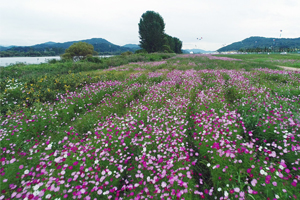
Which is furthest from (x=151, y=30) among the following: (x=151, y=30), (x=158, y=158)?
(x=158, y=158)

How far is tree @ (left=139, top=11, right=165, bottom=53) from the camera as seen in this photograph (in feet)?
162

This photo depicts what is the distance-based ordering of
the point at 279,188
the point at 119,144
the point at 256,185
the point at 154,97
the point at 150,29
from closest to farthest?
the point at 279,188 < the point at 256,185 < the point at 119,144 < the point at 154,97 < the point at 150,29

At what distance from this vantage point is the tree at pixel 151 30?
4925cm

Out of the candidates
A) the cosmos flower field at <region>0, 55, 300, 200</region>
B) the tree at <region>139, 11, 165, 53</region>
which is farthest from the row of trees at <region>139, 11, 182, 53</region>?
the cosmos flower field at <region>0, 55, 300, 200</region>

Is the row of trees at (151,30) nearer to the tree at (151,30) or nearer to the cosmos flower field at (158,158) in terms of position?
the tree at (151,30)

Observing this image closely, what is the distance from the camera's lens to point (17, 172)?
3191 millimetres

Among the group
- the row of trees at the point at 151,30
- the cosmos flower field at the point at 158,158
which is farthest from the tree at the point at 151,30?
the cosmos flower field at the point at 158,158

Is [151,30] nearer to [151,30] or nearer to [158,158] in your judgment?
[151,30]

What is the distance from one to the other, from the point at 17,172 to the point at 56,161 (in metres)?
1.05

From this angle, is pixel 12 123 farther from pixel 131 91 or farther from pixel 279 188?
pixel 279 188

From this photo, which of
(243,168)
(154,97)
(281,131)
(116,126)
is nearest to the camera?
(243,168)

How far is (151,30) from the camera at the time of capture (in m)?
49.6

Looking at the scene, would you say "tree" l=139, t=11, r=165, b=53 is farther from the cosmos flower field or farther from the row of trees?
the cosmos flower field

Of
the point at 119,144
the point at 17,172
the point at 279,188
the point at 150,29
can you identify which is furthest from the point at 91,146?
the point at 150,29
